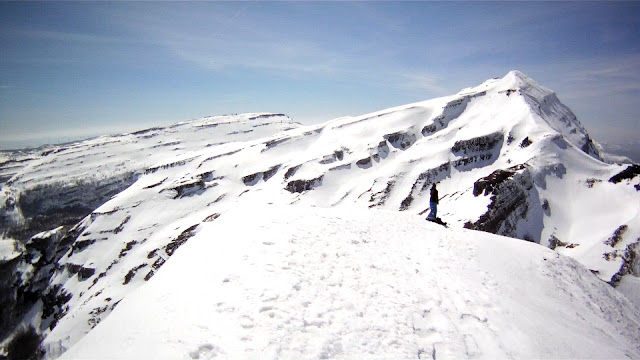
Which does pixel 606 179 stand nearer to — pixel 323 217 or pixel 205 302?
pixel 323 217

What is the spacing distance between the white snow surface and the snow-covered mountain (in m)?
0.15

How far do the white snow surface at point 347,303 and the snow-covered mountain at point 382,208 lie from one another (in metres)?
0.15

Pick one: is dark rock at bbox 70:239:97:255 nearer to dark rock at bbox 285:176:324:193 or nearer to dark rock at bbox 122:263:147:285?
dark rock at bbox 122:263:147:285

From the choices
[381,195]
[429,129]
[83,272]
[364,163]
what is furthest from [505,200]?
[83,272]

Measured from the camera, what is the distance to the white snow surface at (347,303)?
7434 millimetres

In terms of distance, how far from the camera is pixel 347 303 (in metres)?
9.37

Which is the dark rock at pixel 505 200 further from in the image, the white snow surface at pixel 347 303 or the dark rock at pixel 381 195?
the white snow surface at pixel 347 303

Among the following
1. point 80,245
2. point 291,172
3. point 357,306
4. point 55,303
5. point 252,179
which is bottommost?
point 55,303

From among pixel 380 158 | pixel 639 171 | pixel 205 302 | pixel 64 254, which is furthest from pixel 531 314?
pixel 64 254

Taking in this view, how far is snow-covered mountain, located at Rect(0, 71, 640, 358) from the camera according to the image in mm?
13766

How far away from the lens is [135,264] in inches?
3051

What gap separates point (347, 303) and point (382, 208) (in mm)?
81429

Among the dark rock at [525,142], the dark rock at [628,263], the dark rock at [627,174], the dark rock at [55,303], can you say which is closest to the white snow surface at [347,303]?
the dark rock at [628,263]

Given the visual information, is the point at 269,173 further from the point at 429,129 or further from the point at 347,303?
the point at 347,303
